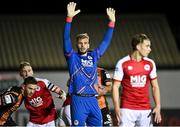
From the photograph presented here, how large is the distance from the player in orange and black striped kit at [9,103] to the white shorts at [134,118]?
187 cm

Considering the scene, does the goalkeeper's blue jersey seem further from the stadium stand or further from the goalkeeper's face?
the stadium stand

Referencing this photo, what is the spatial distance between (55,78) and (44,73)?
0.96 ft

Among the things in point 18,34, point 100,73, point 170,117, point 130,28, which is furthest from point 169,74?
point 100,73

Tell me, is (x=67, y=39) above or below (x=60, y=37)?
above

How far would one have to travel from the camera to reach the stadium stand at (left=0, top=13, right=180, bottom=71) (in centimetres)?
1899

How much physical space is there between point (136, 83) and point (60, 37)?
8.95 metres

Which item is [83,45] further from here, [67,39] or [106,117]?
[106,117]

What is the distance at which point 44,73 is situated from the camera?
693 inches

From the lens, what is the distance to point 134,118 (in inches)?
428

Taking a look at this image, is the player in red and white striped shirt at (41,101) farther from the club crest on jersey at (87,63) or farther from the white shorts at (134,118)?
the white shorts at (134,118)

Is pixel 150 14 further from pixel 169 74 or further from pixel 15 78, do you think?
pixel 15 78

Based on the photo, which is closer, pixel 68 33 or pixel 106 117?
pixel 68 33

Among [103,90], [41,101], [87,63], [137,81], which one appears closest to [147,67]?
[137,81]

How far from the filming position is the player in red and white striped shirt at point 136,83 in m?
10.8
